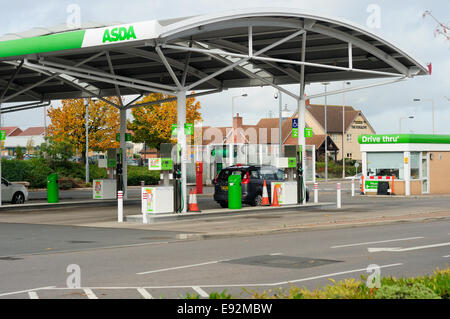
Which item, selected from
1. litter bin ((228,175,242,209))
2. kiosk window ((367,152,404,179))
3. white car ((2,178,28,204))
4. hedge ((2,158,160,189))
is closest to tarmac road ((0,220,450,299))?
litter bin ((228,175,242,209))

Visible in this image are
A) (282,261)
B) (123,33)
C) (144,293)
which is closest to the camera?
(144,293)

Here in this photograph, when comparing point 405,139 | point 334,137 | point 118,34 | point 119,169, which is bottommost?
point 119,169

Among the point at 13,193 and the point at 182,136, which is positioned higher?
the point at 182,136

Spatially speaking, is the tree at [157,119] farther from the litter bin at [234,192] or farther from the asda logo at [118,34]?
the asda logo at [118,34]

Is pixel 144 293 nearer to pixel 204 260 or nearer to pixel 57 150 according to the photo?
pixel 204 260

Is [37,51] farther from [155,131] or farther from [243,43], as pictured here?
[155,131]

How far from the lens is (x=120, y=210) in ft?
73.7

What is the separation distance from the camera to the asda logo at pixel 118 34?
2055cm

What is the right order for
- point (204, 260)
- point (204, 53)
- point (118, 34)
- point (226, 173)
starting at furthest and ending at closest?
point (226, 173)
point (204, 53)
point (118, 34)
point (204, 260)

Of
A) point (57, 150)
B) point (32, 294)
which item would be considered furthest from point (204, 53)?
point (57, 150)

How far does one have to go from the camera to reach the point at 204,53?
2423 centimetres

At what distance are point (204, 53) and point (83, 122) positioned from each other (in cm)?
4020

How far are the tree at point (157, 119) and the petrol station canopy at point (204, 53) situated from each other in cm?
2929
